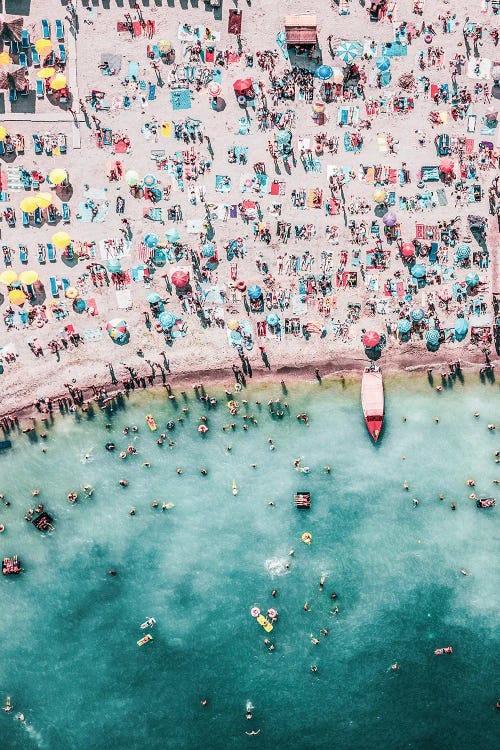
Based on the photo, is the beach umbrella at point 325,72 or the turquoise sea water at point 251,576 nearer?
the beach umbrella at point 325,72

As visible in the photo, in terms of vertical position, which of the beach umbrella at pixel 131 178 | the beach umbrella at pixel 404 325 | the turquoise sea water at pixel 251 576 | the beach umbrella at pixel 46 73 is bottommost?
the turquoise sea water at pixel 251 576

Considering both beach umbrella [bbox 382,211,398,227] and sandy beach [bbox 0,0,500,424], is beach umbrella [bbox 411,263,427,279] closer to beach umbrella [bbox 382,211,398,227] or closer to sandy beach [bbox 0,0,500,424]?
sandy beach [bbox 0,0,500,424]

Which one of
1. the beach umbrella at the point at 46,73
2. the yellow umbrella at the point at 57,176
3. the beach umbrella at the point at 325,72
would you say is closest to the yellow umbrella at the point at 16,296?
the yellow umbrella at the point at 57,176

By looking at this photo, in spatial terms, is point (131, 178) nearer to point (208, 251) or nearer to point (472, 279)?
point (208, 251)

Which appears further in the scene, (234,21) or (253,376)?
(253,376)

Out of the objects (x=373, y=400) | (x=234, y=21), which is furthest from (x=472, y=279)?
(x=234, y=21)

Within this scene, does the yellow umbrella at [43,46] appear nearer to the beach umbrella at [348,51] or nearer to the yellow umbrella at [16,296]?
the yellow umbrella at [16,296]
